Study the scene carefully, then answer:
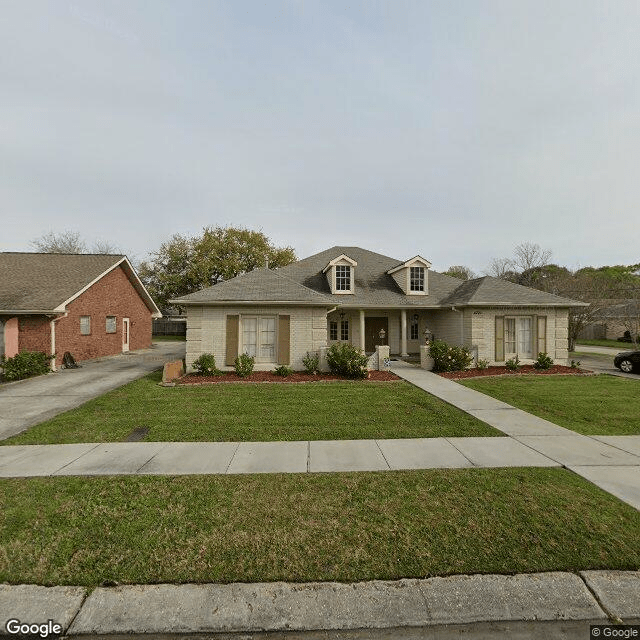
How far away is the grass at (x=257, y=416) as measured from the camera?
272 inches

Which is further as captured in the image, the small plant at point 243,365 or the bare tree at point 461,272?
the bare tree at point 461,272

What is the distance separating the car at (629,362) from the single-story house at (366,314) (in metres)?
2.85

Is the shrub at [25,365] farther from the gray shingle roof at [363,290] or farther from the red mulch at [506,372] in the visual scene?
the red mulch at [506,372]

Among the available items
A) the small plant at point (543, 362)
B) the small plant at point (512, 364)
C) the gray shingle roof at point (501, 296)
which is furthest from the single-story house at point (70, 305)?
the small plant at point (543, 362)

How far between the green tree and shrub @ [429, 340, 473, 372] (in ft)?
85.1

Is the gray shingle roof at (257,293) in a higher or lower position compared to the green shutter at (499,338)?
higher

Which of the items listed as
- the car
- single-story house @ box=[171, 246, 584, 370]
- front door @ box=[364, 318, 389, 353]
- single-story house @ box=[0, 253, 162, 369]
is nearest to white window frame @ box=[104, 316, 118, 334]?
single-story house @ box=[0, 253, 162, 369]

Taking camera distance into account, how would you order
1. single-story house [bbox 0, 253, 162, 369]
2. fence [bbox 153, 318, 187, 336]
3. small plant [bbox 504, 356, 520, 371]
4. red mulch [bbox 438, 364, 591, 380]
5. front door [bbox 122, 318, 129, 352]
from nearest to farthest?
red mulch [bbox 438, 364, 591, 380] < small plant [bbox 504, 356, 520, 371] < single-story house [bbox 0, 253, 162, 369] < front door [bbox 122, 318, 129, 352] < fence [bbox 153, 318, 187, 336]

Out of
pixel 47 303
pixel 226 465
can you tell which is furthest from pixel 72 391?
pixel 226 465

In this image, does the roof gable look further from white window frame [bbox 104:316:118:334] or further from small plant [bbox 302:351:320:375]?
small plant [bbox 302:351:320:375]

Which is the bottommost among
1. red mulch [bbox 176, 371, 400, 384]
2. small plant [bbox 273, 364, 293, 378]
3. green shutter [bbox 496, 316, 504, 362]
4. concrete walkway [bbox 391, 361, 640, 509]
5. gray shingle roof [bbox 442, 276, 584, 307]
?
concrete walkway [bbox 391, 361, 640, 509]

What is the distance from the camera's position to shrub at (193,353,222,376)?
13.5 meters

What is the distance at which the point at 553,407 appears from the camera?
30.5ft

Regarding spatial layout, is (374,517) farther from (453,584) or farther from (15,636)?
(15,636)
